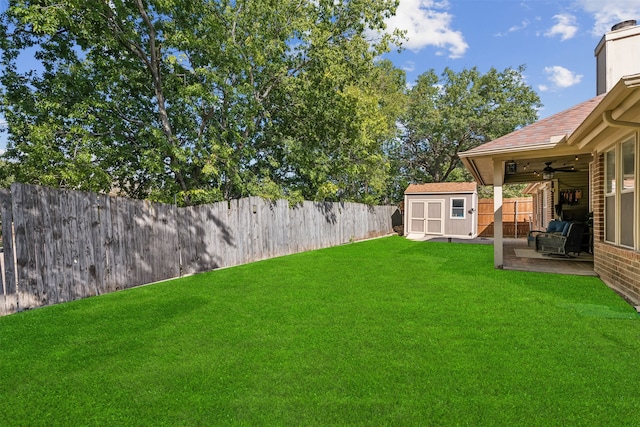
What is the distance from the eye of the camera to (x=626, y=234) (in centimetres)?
524

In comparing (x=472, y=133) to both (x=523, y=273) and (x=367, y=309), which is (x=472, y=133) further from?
(x=367, y=309)

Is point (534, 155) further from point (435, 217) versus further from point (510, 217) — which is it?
point (510, 217)

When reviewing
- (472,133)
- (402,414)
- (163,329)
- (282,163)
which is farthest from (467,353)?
(472,133)

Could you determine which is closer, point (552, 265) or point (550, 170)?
point (552, 265)

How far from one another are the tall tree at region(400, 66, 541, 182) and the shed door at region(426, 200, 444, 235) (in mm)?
7663

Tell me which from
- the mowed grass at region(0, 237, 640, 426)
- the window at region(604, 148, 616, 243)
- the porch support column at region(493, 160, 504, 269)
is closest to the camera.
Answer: the mowed grass at region(0, 237, 640, 426)

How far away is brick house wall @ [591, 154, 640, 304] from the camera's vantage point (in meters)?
4.81

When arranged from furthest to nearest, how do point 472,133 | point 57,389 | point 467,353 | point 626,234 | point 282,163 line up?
point 472,133, point 282,163, point 626,234, point 467,353, point 57,389

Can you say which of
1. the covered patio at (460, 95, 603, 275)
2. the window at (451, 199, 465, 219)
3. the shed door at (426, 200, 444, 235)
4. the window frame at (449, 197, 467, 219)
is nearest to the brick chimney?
the covered patio at (460, 95, 603, 275)

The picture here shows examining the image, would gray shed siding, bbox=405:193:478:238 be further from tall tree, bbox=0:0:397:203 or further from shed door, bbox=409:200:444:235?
tall tree, bbox=0:0:397:203

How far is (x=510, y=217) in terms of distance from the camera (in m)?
17.5

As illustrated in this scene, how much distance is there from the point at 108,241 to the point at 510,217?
17.3 meters

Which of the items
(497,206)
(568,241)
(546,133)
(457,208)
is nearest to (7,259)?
(497,206)

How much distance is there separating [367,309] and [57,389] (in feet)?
10.2
